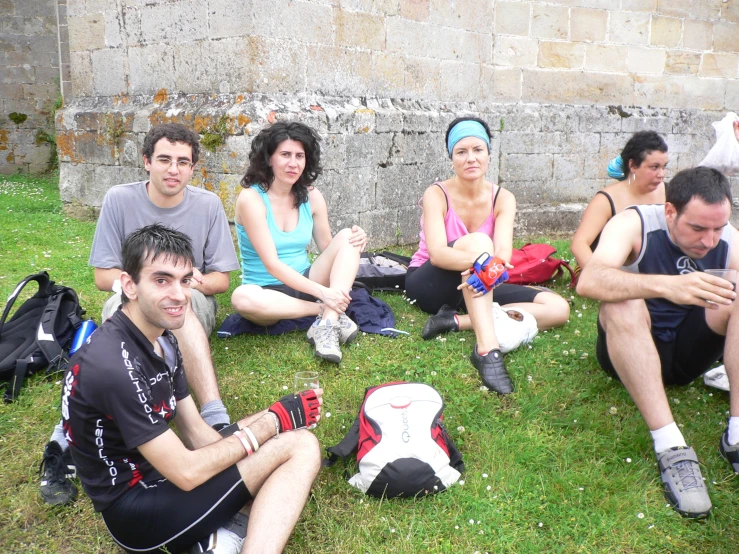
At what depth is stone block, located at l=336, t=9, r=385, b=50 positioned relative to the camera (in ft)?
19.7

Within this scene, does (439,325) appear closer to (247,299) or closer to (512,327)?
(512,327)

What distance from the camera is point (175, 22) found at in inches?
234

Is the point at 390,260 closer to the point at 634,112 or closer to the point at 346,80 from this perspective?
the point at 346,80

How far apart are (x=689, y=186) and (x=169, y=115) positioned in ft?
15.1

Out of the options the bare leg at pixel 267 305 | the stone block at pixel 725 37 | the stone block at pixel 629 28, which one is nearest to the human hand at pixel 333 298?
the bare leg at pixel 267 305

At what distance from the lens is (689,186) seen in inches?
111

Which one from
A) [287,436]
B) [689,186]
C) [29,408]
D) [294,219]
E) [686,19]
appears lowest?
[29,408]

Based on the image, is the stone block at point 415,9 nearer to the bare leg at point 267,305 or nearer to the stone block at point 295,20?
the stone block at point 295,20

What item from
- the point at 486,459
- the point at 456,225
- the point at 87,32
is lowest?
the point at 486,459

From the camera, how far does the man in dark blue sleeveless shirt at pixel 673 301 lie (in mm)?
2660

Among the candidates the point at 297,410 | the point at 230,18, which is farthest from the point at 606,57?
the point at 297,410

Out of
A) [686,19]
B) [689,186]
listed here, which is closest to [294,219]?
[689,186]

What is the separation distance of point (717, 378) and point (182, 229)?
3.03 m

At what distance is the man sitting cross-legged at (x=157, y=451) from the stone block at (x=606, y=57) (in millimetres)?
6901
